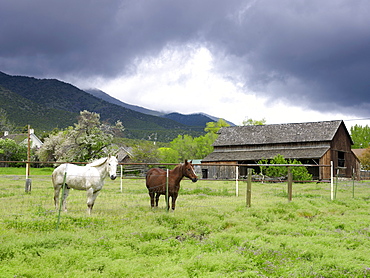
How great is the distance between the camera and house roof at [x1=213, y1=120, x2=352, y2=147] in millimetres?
45219

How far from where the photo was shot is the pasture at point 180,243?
19.7 feet

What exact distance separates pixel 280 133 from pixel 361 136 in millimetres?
A: 60539

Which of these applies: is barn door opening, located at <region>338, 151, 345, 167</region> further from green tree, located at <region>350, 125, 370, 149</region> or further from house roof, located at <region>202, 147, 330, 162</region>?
green tree, located at <region>350, 125, 370, 149</region>

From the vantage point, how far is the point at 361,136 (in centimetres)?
9606

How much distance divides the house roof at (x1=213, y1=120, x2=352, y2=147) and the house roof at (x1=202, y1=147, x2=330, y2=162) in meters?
1.53

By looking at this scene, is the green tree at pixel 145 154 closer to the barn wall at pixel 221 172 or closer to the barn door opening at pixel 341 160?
the barn wall at pixel 221 172

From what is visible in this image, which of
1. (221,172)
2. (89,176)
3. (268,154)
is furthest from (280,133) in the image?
(89,176)

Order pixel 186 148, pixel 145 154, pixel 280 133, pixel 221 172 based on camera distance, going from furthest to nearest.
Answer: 1. pixel 186 148
2. pixel 145 154
3. pixel 280 133
4. pixel 221 172

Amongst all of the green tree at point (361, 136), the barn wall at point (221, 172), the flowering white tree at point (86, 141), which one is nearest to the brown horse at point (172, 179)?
the flowering white tree at point (86, 141)

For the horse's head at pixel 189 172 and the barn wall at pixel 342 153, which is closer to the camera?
the horse's head at pixel 189 172

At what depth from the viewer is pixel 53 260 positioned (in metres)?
6.28

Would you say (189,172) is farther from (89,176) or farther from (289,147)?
(289,147)

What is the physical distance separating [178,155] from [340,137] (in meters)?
41.6

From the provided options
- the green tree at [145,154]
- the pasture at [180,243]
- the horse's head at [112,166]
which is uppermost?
the green tree at [145,154]
